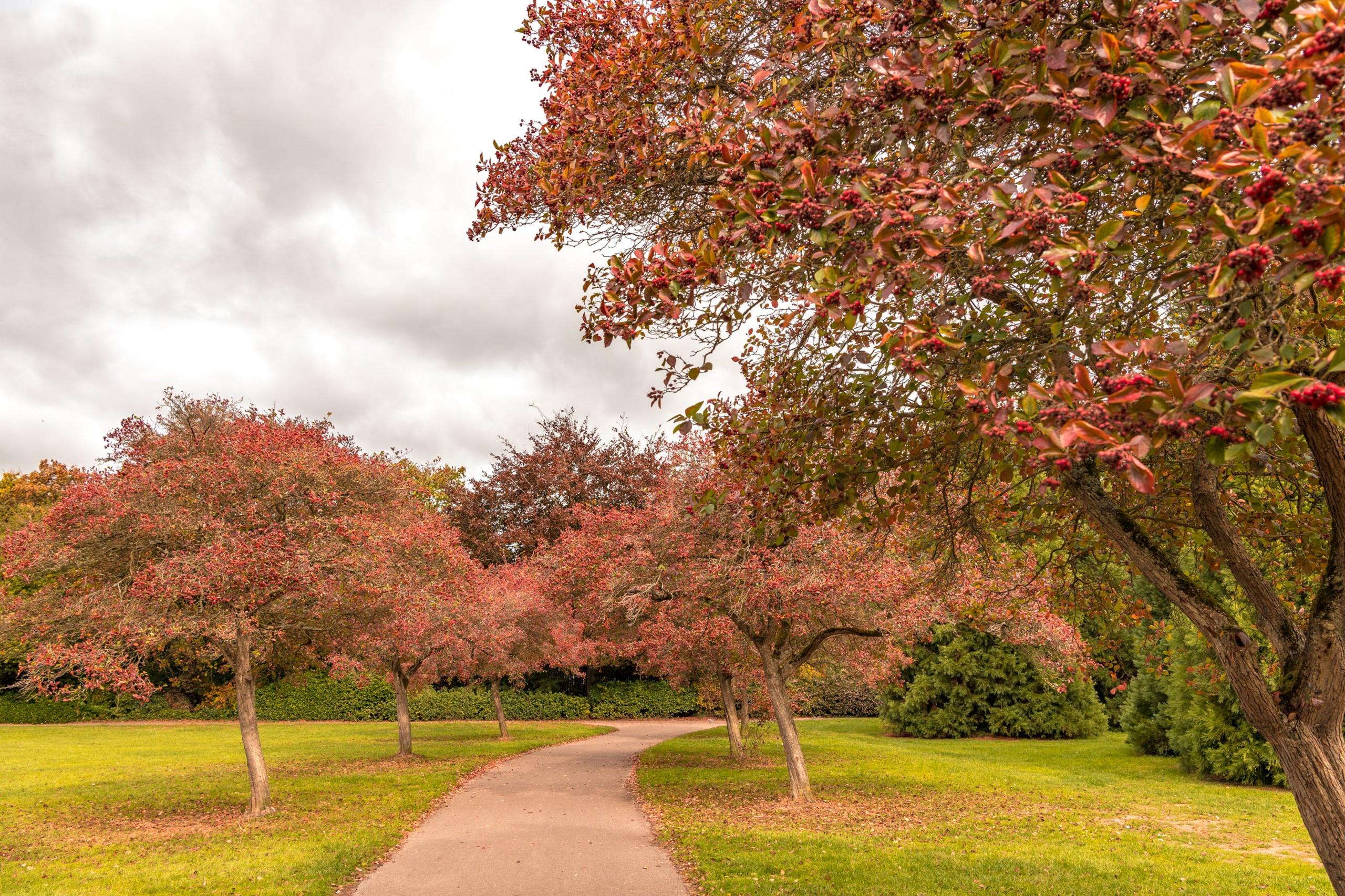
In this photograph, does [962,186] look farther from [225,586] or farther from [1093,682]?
[1093,682]

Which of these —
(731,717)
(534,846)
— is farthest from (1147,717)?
(534,846)

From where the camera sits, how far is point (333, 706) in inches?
1257

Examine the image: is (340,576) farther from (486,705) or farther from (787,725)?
(486,705)

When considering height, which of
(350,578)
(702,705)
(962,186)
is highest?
(962,186)

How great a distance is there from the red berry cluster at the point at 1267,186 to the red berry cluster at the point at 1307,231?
103 millimetres

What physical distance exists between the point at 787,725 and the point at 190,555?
375 inches

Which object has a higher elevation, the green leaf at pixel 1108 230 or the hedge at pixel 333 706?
the green leaf at pixel 1108 230

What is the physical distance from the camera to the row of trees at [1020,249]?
212cm

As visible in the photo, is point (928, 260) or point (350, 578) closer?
point (928, 260)

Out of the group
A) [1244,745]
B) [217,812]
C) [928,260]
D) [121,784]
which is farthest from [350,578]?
[1244,745]

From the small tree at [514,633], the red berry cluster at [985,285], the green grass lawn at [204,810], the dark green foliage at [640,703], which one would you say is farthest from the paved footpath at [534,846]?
the dark green foliage at [640,703]

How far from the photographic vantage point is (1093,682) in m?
24.6

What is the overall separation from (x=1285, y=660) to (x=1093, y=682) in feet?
80.2

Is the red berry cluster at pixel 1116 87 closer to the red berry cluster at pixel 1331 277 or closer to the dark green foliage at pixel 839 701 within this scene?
the red berry cluster at pixel 1331 277
